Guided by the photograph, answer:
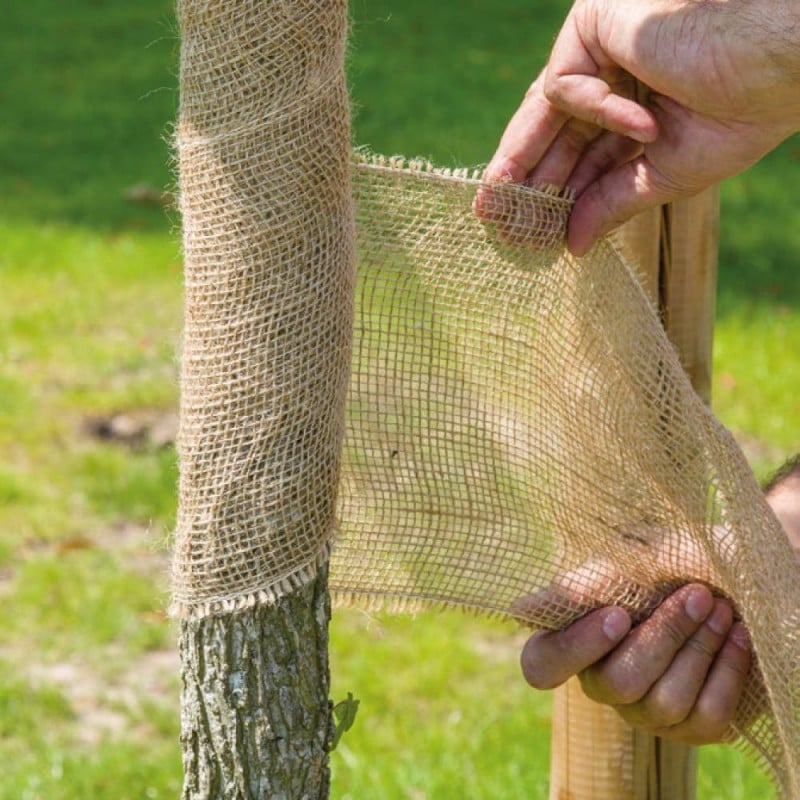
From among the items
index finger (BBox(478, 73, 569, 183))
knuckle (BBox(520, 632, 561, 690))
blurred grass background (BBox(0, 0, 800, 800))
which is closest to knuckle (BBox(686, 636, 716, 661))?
knuckle (BBox(520, 632, 561, 690))

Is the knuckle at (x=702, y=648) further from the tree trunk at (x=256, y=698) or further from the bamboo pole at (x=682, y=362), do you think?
the tree trunk at (x=256, y=698)

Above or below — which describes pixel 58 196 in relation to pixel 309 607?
above

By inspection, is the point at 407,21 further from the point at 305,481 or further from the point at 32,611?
the point at 305,481

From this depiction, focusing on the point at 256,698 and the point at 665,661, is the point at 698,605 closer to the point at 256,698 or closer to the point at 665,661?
the point at 665,661

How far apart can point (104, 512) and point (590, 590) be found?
2.51m

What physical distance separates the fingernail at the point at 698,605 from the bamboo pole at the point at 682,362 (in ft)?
1.00

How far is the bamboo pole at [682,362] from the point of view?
7.04ft

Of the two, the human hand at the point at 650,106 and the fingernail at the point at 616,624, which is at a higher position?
the human hand at the point at 650,106

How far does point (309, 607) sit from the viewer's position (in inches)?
63.2

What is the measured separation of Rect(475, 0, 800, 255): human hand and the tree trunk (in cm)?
62

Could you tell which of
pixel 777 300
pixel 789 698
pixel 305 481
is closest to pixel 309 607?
pixel 305 481

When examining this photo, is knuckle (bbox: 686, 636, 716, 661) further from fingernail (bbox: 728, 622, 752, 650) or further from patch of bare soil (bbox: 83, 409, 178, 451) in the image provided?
patch of bare soil (bbox: 83, 409, 178, 451)

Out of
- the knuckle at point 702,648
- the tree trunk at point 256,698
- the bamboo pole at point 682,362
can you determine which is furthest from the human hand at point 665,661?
the tree trunk at point 256,698

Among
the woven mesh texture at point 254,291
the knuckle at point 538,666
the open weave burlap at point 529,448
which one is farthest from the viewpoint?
the knuckle at point 538,666
